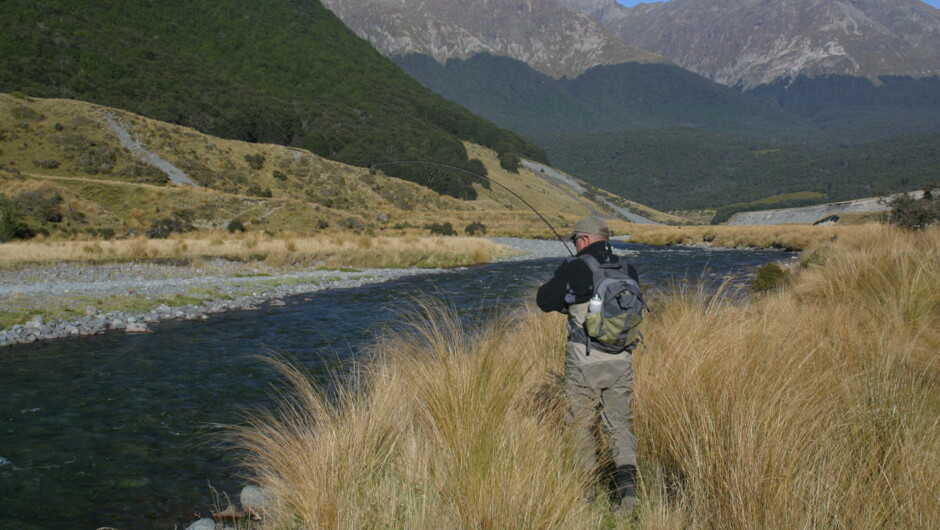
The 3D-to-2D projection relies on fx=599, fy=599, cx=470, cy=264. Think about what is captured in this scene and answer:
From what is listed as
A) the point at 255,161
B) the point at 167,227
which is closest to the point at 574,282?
the point at 167,227

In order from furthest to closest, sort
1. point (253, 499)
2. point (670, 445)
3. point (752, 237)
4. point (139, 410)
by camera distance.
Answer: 1. point (752, 237)
2. point (139, 410)
3. point (253, 499)
4. point (670, 445)

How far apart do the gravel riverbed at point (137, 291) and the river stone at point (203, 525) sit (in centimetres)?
752

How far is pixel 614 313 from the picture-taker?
346cm

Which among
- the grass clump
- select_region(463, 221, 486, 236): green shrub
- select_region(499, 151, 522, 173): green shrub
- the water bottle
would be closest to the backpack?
the water bottle

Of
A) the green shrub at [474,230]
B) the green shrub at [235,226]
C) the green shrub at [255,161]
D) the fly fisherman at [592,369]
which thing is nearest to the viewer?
the fly fisherman at [592,369]

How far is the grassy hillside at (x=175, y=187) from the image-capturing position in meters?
30.7

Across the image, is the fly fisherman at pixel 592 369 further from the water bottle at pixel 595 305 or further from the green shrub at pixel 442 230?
the green shrub at pixel 442 230

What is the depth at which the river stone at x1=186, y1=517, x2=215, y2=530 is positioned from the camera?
3875 mm

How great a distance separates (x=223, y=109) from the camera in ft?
210

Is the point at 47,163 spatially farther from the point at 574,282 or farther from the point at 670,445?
the point at 670,445

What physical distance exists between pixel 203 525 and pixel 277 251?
20573mm

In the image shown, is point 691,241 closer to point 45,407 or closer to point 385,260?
point 385,260

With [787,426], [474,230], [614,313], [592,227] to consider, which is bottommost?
[787,426]

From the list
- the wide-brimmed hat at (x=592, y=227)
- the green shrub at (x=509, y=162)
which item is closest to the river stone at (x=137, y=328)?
the wide-brimmed hat at (x=592, y=227)
